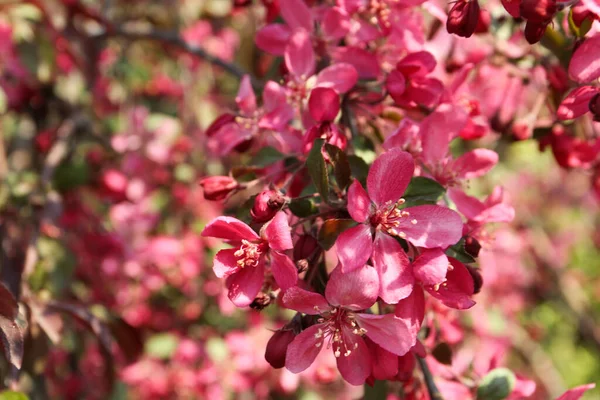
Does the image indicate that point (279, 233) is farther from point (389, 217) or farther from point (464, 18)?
point (464, 18)

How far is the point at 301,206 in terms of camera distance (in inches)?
40.8

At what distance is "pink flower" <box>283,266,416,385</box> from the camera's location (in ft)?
3.12

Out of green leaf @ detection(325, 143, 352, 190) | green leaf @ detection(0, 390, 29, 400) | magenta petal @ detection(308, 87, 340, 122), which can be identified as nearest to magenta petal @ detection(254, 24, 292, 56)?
magenta petal @ detection(308, 87, 340, 122)

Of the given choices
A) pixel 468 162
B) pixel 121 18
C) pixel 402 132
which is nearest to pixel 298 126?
pixel 402 132

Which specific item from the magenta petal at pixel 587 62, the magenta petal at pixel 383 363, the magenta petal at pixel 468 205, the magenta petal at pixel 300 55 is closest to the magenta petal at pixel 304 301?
the magenta petal at pixel 383 363

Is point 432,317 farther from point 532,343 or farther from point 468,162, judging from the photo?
point 532,343

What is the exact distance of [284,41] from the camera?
132cm

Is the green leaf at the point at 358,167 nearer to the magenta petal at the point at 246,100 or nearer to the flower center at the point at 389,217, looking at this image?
the flower center at the point at 389,217

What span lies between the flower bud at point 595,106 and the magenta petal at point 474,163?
0.69 ft

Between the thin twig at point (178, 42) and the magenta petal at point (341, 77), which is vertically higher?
the magenta petal at point (341, 77)

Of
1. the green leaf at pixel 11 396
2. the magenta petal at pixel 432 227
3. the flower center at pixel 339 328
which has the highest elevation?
the magenta petal at pixel 432 227

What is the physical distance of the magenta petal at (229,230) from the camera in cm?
99

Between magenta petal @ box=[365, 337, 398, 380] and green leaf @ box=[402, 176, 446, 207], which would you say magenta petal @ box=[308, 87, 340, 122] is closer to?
green leaf @ box=[402, 176, 446, 207]

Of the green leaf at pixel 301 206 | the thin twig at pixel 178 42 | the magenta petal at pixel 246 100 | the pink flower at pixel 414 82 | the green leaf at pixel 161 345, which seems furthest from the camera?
the green leaf at pixel 161 345
